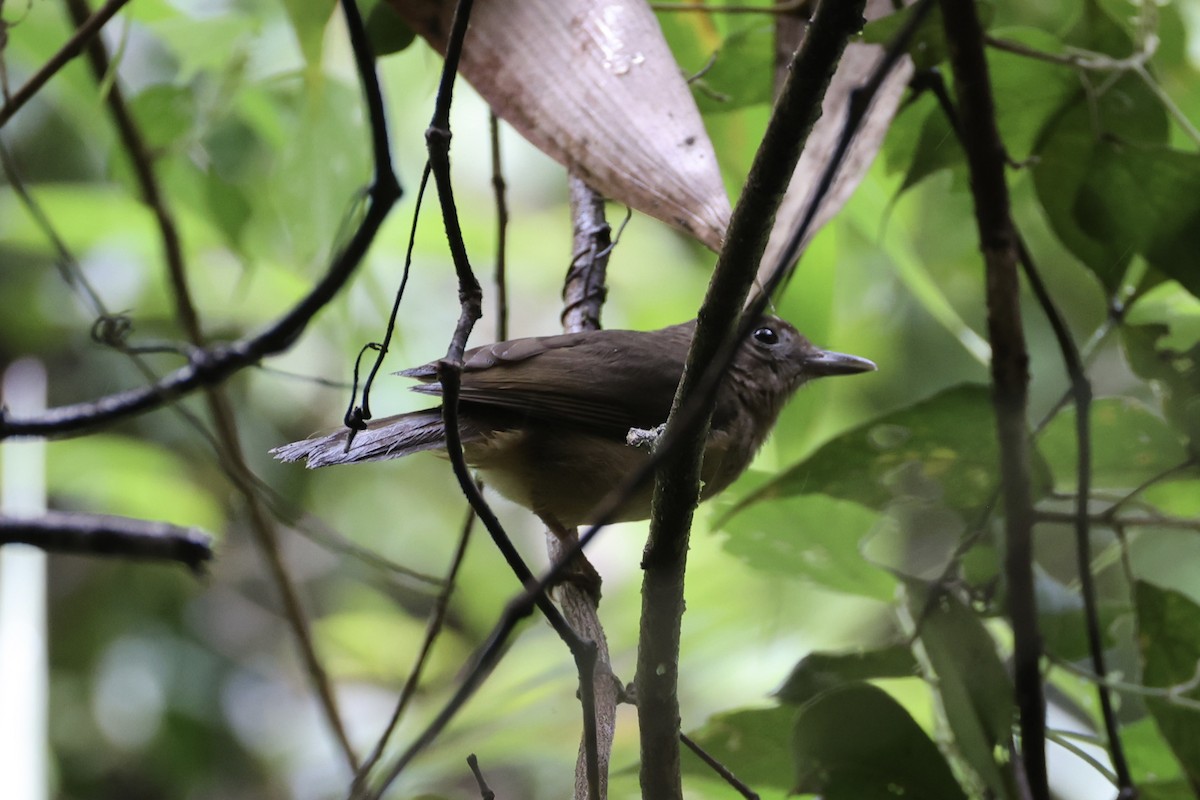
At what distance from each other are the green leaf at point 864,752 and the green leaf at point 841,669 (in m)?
0.19

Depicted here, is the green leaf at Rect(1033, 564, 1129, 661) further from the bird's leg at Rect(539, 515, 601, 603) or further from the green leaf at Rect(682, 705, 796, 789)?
the bird's leg at Rect(539, 515, 601, 603)

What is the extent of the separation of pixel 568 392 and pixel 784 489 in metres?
0.56

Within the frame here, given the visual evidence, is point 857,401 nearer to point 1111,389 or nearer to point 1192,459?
point 1111,389

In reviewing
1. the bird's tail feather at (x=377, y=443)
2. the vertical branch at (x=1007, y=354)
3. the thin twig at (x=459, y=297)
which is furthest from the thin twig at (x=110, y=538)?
the vertical branch at (x=1007, y=354)

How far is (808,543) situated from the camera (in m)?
1.94

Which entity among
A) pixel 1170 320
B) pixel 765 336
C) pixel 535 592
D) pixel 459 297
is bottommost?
pixel 535 592

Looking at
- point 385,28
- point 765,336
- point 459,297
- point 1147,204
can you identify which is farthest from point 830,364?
point 459,297

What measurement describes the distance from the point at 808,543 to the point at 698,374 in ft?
2.90

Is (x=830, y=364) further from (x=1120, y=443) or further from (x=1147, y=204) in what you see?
(x=1147, y=204)

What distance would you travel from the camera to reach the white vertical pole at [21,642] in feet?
8.21

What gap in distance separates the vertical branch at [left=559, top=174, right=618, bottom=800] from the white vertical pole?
1.02 metres

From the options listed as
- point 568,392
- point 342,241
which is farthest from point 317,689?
point 342,241

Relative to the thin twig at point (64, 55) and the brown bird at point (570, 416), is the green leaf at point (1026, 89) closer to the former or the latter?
the brown bird at point (570, 416)

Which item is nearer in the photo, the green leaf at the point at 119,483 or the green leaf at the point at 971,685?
the green leaf at the point at 971,685
